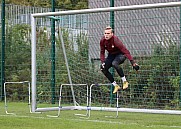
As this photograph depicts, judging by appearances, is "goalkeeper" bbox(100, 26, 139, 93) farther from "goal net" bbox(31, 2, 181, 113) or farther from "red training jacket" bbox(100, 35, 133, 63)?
"goal net" bbox(31, 2, 181, 113)

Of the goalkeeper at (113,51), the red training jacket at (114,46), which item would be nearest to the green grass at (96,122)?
the goalkeeper at (113,51)

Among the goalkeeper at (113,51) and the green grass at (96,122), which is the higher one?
the goalkeeper at (113,51)

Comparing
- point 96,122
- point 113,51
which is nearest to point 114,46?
point 113,51

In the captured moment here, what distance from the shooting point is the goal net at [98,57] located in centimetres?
1416

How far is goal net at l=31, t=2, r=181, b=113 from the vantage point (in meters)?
14.2

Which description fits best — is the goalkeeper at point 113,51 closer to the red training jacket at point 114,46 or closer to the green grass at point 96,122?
the red training jacket at point 114,46

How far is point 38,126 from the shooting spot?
33.8ft

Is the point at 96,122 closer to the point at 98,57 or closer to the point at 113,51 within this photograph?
the point at 113,51

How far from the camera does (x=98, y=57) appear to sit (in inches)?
602

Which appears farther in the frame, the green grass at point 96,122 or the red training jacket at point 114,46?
the red training jacket at point 114,46

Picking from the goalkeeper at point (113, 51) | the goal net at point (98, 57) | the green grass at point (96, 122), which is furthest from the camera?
the goal net at point (98, 57)

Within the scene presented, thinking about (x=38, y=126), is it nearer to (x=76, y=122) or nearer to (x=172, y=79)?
(x=76, y=122)

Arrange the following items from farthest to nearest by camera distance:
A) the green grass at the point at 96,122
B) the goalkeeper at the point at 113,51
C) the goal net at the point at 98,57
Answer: the goal net at the point at 98,57 → the goalkeeper at the point at 113,51 → the green grass at the point at 96,122

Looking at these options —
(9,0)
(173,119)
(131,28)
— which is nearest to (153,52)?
(131,28)
